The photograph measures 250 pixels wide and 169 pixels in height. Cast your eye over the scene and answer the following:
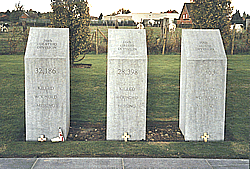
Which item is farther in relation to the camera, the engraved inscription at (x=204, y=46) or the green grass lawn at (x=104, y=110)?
the engraved inscription at (x=204, y=46)

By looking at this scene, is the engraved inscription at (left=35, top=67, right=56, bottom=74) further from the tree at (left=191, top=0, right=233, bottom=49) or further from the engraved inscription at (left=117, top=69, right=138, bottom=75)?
the tree at (left=191, top=0, right=233, bottom=49)

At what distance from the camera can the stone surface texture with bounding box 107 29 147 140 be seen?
5070 mm

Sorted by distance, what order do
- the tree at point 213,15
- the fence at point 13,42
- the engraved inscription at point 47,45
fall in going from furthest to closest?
the fence at point 13,42 < the tree at point 213,15 < the engraved inscription at point 47,45

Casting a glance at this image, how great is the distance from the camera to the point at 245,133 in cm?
589

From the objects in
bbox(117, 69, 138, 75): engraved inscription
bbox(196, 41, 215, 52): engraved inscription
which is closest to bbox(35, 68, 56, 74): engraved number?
bbox(117, 69, 138, 75): engraved inscription

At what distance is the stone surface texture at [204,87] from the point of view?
5129 millimetres

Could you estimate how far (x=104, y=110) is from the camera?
7.83 meters

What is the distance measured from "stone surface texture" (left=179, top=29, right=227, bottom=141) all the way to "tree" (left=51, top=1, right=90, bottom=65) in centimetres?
789

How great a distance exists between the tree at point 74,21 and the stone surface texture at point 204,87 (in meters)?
7.89

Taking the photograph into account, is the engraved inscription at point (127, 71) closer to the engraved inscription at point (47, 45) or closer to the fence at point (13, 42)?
the engraved inscription at point (47, 45)

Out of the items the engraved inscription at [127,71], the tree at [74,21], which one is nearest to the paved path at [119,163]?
the engraved inscription at [127,71]

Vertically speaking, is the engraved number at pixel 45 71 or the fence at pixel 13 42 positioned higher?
the fence at pixel 13 42

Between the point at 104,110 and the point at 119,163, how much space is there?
3653 mm

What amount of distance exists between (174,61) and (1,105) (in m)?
9.56
